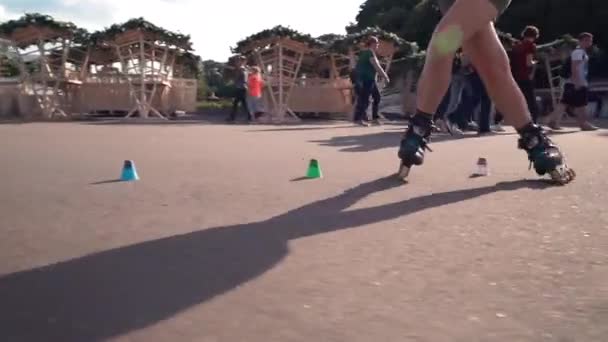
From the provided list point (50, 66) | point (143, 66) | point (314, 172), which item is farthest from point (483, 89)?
point (50, 66)

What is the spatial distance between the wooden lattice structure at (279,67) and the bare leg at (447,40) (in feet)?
48.0

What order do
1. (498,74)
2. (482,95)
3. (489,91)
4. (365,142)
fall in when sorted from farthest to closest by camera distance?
(482,95) < (365,142) < (489,91) < (498,74)

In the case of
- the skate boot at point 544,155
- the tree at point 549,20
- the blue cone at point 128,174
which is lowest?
the blue cone at point 128,174

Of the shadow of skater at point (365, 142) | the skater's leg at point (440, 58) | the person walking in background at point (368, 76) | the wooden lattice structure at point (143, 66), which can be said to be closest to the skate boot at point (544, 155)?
the skater's leg at point (440, 58)

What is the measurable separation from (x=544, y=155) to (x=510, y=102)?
0.52 m

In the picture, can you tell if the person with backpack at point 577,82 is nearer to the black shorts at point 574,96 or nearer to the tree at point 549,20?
the black shorts at point 574,96

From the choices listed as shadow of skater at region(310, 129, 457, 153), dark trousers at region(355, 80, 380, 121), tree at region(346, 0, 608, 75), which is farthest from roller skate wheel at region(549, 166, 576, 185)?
tree at region(346, 0, 608, 75)

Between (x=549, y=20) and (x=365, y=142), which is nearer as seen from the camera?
(x=365, y=142)

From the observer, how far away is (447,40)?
4934 millimetres

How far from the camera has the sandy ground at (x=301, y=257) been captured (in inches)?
94.9

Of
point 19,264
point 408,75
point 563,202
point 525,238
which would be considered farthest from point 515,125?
point 408,75

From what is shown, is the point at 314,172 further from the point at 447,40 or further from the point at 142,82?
the point at 142,82

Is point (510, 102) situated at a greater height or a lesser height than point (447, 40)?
lesser

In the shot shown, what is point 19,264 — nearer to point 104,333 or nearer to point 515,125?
point 104,333
